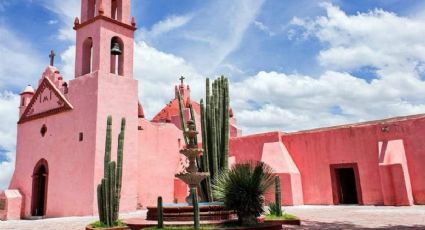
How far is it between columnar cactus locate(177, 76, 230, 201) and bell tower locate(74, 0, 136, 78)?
611cm

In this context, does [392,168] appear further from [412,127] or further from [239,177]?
[239,177]

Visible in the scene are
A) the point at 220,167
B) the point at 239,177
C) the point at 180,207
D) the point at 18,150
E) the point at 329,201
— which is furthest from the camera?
the point at 18,150

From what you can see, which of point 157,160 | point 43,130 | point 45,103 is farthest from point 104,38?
point 157,160

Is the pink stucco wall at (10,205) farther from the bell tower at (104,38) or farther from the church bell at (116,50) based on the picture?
the church bell at (116,50)

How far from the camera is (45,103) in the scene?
18.2 meters

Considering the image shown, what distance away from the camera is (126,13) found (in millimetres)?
18219

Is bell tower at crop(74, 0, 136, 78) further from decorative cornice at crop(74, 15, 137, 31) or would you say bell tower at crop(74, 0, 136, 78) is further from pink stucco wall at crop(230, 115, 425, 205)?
pink stucco wall at crop(230, 115, 425, 205)

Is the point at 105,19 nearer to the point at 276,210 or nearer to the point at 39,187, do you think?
the point at 39,187

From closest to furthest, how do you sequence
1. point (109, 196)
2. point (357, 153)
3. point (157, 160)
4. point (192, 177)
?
1. point (109, 196)
2. point (192, 177)
3. point (357, 153)
4. point (157, 160)

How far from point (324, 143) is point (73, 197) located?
11.7 m

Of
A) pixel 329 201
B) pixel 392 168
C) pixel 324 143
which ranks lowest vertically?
pixel 329 201

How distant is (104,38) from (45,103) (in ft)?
14.9

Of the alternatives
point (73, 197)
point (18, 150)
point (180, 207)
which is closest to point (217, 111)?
point (180, 207)

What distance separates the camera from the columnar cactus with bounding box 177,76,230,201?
1245cm
